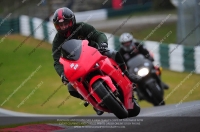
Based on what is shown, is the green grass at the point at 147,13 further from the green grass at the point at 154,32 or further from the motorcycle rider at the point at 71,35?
the motorcycle rider at the point at 71,35

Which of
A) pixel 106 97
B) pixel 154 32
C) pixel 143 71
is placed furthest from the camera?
pixel 154 32

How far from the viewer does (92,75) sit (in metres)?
7.02

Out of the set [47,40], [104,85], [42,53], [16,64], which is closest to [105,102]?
[104,85]

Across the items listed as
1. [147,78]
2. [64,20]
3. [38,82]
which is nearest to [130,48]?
[147,78]

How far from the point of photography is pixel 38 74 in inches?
691

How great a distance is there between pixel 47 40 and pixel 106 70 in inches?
608

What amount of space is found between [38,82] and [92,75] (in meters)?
9.51

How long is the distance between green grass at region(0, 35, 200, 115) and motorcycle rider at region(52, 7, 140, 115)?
3823mm

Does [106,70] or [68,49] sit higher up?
[68,49]

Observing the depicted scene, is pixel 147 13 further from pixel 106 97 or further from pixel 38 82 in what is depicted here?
pixel 106 97

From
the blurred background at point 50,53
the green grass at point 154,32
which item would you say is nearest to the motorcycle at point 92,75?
the blurred background at point 50,53

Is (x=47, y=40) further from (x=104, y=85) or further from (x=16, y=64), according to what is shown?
(x=104, y=85)

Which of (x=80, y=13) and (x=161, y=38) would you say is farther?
(x=80, y=13)

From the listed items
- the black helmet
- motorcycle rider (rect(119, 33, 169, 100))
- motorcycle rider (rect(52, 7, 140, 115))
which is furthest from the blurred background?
the black helmet
